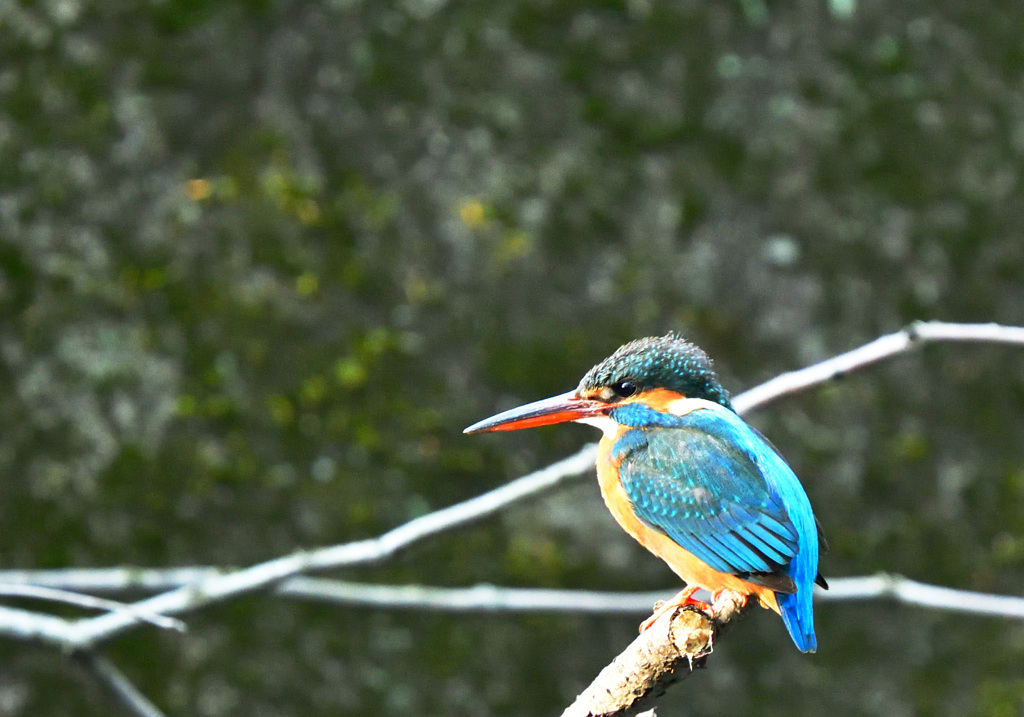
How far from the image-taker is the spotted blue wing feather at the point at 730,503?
3.46 ft

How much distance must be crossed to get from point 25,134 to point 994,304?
102 inches

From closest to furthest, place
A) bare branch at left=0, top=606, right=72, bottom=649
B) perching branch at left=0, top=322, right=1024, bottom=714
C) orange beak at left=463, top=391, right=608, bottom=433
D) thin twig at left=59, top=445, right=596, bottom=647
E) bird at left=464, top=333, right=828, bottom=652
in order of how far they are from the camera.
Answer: bird at left=464, top=333, right=828, bottom=652
orange beak at left=463, top=391, right=608, bottom=433
perching branch at left=0, top=322, right=1024, bottom=714
thin twig at left=59, top=445, right=596, bottom=647
bare branch at left=0, top=606, right=72, bottom=649

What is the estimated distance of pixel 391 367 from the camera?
2797 mm

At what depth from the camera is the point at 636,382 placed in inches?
48.8

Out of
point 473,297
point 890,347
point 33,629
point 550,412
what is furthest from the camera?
→ point 473,297

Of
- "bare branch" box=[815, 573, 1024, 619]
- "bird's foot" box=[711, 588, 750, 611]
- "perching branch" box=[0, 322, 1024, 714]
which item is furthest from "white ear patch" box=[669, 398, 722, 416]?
"bare branch" box=[815, 573, 1024, 619]

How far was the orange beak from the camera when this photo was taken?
1173 mm

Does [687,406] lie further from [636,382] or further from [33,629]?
[33,629]

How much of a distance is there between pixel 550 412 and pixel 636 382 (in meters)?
0.11

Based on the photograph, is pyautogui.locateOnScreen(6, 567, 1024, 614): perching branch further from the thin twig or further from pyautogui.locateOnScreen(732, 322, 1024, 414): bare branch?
pyautogui.locateOnScreen(732, 322, 1024, 414): bare branch

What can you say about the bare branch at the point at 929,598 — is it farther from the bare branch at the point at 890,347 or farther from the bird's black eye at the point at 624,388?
the bird's black eye at the point at 624,388

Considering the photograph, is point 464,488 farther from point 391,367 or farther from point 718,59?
point 718,59

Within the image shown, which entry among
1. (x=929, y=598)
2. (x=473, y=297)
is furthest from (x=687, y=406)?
(x=473, y=297)

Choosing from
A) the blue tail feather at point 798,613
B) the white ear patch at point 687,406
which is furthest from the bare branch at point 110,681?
the blue tail feather at point 798,613
